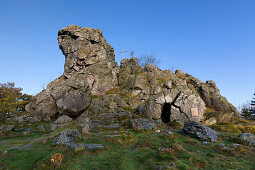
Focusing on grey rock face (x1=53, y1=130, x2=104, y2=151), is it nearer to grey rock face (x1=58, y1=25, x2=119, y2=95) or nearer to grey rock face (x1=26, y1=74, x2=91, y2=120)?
grey rock face (x1=26, y1=74, x2=91, y2=120)

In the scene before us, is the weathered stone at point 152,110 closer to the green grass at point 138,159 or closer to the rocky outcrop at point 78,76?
the rocky outcrop at point 78,76

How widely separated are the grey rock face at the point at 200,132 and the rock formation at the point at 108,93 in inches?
343

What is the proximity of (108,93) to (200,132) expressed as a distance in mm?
38107

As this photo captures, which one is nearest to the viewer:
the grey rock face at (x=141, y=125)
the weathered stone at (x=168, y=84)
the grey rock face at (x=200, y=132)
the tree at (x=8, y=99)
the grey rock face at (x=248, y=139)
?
the grey rock face at (x=248, y=139)

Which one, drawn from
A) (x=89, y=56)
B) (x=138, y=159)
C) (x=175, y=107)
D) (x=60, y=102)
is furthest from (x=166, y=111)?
(x=89, y=56)

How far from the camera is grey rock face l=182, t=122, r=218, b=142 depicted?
52.8ft

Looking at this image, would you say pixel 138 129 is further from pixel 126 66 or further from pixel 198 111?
pixel 126 66

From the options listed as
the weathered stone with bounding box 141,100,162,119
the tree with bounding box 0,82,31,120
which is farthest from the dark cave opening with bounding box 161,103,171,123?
the tree with bounding box 0,82,31,120

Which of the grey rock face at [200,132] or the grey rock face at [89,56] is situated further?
the grey rock face at [89,56]

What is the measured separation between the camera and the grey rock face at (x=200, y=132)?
16103 millimetres

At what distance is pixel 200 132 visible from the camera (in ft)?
55.6

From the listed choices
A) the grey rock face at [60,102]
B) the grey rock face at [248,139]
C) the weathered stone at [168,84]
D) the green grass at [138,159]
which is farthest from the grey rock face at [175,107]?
the green grass at [138,159]

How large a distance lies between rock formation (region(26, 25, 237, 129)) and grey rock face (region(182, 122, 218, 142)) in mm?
8720

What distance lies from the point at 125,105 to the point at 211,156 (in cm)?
3328
